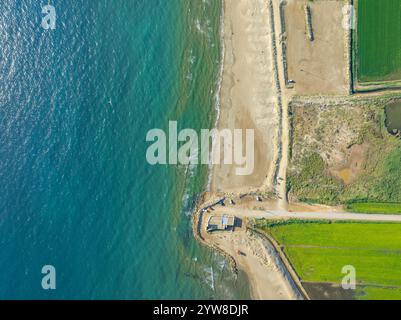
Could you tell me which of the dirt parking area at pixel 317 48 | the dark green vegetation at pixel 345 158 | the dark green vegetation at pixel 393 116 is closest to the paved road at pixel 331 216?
the dark green vegetation at pixel 345 158

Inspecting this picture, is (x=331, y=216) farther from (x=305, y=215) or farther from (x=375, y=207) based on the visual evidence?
(x=375, y=207)

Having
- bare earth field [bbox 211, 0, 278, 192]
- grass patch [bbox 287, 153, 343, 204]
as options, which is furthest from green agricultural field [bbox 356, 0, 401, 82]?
grass patch [bbox 287, 153, 343, 204]

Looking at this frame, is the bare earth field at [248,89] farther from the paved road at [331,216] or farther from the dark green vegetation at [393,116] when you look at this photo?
the dark green vegetation at [393,116]

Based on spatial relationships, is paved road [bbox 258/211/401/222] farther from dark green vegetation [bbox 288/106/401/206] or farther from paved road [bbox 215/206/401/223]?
dark green vegetation [bbox 288/106/401/206]

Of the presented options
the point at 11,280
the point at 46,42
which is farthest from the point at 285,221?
the point at 46,42

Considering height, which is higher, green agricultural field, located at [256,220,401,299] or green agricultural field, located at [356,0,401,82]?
green agricultural field, located at [356,0,401,82]

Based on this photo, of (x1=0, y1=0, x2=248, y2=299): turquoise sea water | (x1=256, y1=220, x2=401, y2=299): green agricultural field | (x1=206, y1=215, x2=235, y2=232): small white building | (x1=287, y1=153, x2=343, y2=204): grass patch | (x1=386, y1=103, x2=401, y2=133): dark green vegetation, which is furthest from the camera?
(x1=0, y1=0, x2=248, y2=299): turquoise sea water
